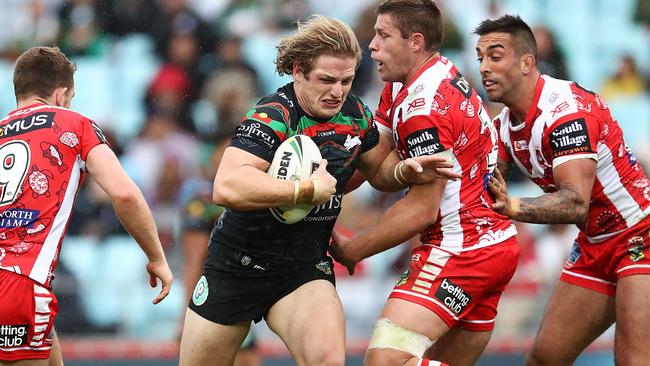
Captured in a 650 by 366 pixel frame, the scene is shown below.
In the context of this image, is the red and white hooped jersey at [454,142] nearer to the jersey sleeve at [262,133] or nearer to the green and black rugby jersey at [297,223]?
the green and black rugby jersey at [297,223]

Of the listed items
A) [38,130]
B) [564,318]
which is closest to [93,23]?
[38,130]

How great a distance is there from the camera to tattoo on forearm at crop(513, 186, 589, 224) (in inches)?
237

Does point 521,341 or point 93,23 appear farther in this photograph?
point 93,23

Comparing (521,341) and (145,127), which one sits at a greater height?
(145,127)

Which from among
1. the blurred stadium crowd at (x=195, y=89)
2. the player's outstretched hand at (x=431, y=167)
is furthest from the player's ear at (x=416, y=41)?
the blurred stadium crowd at (x=195, y=89)

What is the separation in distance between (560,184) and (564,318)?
1.02 metres

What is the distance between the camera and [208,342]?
619cm

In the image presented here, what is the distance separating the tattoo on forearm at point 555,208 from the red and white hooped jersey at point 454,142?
32 centimetres

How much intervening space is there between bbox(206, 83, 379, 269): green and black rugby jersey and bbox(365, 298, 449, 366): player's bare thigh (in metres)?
0.61

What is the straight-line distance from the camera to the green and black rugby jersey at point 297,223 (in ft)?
20.0

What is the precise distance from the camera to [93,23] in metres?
12.9

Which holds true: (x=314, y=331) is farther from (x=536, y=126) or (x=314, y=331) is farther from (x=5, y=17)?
(x=5, y=17)

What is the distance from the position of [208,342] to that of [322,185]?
48.5 inches

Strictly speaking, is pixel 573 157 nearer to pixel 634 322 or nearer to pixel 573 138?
pixel 573 138
